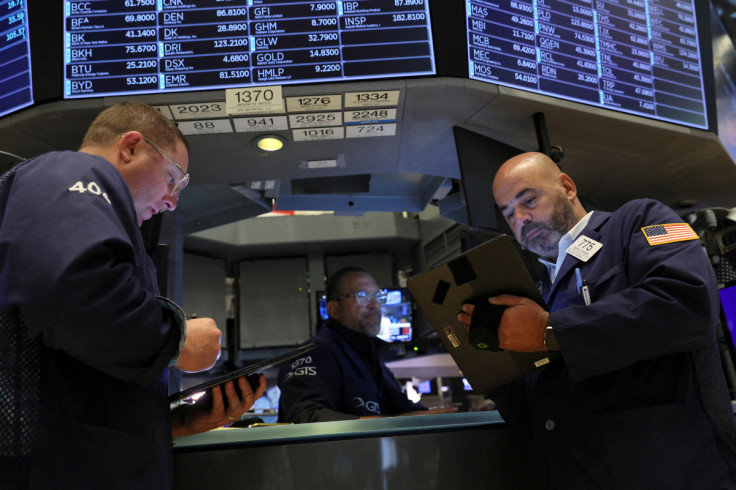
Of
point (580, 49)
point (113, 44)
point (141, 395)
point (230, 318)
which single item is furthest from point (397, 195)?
point (141, 395)

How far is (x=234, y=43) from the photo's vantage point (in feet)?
8.16

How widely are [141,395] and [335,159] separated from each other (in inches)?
75.7

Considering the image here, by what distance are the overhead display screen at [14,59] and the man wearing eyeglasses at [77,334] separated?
146 cm

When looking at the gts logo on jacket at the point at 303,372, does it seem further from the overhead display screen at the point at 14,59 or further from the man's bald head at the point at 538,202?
the overhead display screen at the point at 14,59

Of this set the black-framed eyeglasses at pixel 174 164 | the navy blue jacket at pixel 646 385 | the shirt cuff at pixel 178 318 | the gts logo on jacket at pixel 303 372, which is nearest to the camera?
the shirt cuff at pixel 178 318

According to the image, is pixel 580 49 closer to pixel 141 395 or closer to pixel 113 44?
pixel 113 44

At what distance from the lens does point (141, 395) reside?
1.27m

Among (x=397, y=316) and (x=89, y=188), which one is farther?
(x=397, y=316)

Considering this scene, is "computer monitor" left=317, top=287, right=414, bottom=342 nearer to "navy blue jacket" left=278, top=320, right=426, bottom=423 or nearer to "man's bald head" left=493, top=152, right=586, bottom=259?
"navy blue jacket" left=278, top=320, right=426, bottom=423

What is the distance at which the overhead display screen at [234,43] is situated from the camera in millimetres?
2445

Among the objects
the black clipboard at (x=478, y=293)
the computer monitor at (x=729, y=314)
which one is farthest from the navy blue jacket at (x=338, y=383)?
the computer monitor at (x=729, y=314)

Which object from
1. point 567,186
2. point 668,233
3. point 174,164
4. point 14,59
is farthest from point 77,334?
point 14,59

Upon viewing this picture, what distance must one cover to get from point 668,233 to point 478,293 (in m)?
0.51

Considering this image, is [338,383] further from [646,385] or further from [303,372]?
[646,385]
